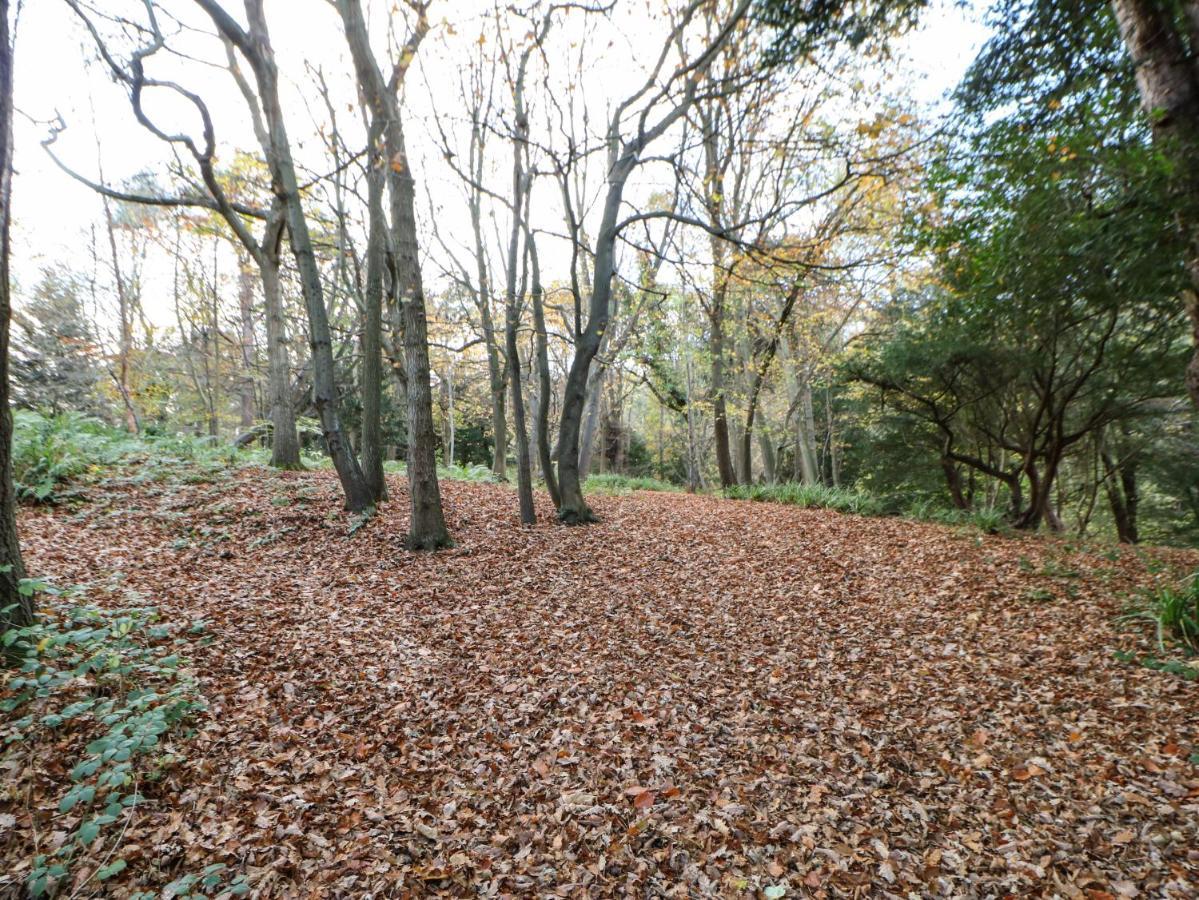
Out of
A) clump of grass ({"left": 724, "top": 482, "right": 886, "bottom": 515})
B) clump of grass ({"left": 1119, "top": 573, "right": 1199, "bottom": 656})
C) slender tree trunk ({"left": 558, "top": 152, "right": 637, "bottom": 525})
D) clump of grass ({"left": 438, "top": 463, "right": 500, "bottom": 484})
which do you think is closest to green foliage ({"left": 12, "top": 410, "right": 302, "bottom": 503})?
clump of grass ({"left": 438, "top": 463, "right": 500, "bottom": 484})

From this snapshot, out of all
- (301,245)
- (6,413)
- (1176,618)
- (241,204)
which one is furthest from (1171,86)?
(241,204)

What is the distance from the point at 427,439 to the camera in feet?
24.4

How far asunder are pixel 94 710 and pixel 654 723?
3.63 meters

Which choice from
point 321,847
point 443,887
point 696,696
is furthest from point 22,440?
point 696,696

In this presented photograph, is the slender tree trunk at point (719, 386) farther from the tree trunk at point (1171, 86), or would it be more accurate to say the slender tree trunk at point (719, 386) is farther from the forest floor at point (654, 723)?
the tree trunk at point (1171, 86)

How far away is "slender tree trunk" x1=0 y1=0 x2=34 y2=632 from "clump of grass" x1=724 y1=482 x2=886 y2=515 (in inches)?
448

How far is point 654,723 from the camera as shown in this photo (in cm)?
404

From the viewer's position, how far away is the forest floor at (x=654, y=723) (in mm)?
2785

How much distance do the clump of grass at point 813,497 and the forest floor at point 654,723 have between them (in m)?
3.31

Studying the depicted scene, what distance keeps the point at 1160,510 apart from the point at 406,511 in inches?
821

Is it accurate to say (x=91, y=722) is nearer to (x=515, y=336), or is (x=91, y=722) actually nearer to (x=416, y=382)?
(x=416, y=382)

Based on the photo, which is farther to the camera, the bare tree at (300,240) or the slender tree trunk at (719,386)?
the slender tree trunk at (719,386)

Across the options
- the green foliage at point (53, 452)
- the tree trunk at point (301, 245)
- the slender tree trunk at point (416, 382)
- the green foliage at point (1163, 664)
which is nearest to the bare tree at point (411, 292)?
the slender tree trunk at point (416, 382)

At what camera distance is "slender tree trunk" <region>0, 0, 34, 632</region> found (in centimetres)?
341
